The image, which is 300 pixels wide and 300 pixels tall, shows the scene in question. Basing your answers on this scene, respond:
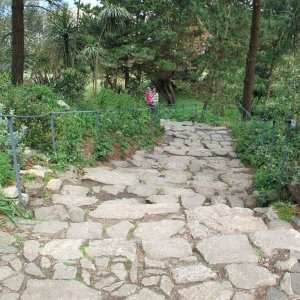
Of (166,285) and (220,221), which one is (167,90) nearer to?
(220,221)

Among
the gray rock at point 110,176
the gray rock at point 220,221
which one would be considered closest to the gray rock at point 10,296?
the gray rock at point 220,221

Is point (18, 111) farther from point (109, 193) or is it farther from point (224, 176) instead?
point (224, 176)

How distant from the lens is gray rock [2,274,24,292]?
8.09 feet

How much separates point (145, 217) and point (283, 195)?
5.25 feet

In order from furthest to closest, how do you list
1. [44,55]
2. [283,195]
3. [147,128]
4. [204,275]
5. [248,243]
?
[44,55] → [147,128] → [283,195] → [248,243] → [204,275]

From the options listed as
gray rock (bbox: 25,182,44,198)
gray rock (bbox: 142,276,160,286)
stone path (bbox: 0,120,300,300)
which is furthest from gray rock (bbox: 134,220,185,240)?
gray rock (bbox: 25,182,44,198)

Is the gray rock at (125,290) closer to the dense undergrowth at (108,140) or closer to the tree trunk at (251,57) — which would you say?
the dense undergrowth at (108,140)

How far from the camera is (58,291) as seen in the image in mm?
2439

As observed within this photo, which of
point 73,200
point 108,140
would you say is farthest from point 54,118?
point 73,200

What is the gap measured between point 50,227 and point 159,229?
3.26ft

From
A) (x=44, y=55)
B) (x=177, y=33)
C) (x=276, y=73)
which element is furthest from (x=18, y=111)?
(x=276, y=73)

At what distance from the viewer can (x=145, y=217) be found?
3.76 m

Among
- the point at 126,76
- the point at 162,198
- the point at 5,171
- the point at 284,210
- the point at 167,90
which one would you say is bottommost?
the point at 162,198

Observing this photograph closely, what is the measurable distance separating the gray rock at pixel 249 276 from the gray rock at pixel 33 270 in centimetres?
134
